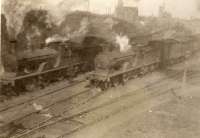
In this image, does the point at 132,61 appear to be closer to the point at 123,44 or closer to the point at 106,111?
the point at 123,44

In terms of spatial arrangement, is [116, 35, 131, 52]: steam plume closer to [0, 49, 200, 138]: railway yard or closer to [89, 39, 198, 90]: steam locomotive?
[89, 39, 198, 90]: steam locomotive

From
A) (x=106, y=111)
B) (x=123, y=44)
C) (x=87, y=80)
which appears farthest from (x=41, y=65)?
(x=106, y=111)

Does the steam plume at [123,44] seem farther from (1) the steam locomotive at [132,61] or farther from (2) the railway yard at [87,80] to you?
(1) the steam locomotive at [132,61]

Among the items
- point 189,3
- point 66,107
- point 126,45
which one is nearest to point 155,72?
point 126,45

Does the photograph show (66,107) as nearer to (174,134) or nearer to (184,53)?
(174,134)

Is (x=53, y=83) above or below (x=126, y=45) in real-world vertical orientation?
below
